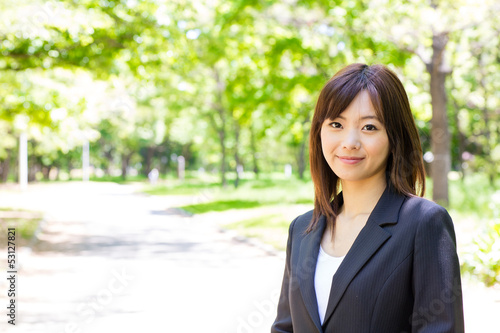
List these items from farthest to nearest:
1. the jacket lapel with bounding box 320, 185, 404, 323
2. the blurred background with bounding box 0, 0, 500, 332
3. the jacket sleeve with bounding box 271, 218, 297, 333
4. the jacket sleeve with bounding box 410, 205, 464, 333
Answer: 1. the blurred background with bounding box 0, 0, 500, 332
2. the jacket sleeve with bounding box 271, 218, 297, 333
3. the jacket lapel with bounding box 320, 185, 404, 323
4. the jacket sleeve with bounding box 410, 205, 464, 333

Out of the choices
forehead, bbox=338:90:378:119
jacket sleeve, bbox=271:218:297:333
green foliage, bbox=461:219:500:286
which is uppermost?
forehead, bbox=338:90:378:119

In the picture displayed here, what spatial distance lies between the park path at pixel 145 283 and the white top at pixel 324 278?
4.67 m

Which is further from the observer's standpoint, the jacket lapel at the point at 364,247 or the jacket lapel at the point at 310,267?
the jacket lapel at the point at 310,267

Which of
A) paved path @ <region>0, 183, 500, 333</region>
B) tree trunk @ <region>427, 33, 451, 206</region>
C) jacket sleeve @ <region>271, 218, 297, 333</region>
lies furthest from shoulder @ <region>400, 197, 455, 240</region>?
tree trunk @ <region>427, 33, 451, 206</region>

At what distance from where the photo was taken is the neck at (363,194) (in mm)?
1856

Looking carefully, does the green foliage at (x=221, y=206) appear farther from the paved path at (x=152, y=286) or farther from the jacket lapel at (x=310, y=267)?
the jacket lapel at (x=310, y=267)

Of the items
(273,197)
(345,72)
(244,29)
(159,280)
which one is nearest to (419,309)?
(345,72)

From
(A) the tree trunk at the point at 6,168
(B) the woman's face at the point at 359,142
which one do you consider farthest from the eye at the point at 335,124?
(A) the tree trunk at the point at 6,168

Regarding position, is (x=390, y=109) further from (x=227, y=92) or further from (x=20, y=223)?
(x=227, y=92)

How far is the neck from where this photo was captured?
73.1 inches

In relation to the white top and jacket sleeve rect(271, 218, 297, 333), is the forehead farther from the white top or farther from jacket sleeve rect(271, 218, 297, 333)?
jacket sleeve rect(271, 218, 297, 333)

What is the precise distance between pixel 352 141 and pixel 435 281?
1.52 feet

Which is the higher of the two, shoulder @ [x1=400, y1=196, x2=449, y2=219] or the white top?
shoulder @ [x1=400, y1=196, x2=449, y2=219]

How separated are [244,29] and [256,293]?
1092 centimetres
